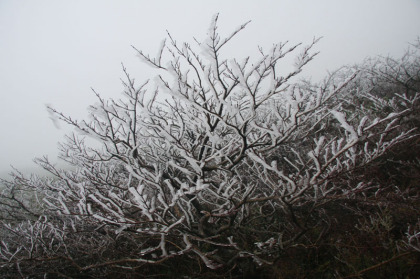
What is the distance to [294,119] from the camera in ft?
5.60

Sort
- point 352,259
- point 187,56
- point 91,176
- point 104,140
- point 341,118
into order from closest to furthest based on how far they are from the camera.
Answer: point 341,118 < point 187,56 < point 104,140 < point 352,259 < point 91,176

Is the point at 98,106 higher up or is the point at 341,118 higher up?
the point at 98,106

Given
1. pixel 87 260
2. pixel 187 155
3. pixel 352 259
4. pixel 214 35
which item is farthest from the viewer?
pixel 87 260

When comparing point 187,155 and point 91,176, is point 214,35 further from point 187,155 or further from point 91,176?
point 91,176

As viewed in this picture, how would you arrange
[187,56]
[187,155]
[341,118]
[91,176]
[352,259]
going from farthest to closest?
[91,176], [352,259], [187,155], [187,56], [341,118]

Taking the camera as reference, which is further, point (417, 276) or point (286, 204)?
point (417, 276)

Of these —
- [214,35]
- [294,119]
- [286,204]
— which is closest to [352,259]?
[286,204]

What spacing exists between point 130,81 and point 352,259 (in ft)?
13.0

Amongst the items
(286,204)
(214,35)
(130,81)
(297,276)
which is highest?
(130,81)

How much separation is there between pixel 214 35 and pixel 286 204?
1901mm

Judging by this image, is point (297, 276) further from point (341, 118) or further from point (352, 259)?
point (341, 118)

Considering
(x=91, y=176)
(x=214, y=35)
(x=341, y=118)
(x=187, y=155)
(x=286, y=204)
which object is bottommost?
(x=286, y=204)

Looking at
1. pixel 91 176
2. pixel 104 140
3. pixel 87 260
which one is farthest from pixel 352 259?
pixel 87 260

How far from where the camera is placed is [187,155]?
2117 millimetres
